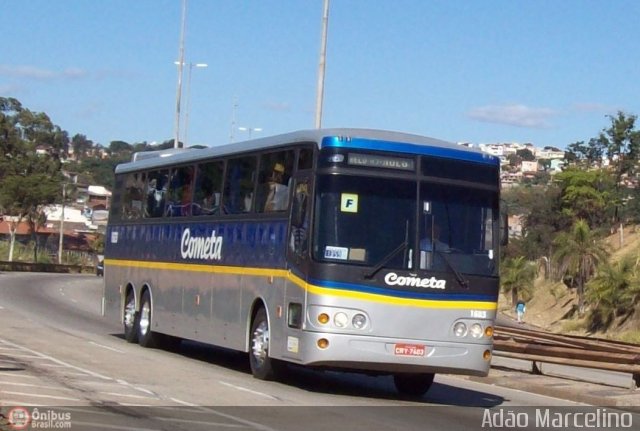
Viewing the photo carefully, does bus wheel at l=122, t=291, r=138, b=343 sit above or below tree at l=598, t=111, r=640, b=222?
below

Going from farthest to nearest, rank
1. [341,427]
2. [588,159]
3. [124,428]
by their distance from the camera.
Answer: [588,159]
[341,427]
[124,428]

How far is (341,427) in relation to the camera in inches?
508

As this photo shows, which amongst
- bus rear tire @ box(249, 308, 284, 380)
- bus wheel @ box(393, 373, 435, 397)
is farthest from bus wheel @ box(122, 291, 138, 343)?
bus wheel @ box(393, 373, 435, 397)

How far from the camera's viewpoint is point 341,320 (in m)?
15.5

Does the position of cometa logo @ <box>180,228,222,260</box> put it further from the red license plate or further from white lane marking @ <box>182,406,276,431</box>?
white lane marking @ <box>182,406,276,431</box>

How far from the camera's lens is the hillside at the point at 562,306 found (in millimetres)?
67125

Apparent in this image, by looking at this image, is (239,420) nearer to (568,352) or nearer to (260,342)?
(260,342)

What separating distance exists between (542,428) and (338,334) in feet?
9.58

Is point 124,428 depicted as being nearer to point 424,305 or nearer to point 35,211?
point 424,305

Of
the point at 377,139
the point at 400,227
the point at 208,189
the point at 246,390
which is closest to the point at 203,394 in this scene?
the point at 246,390

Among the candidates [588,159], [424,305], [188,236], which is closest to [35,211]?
[588,159]

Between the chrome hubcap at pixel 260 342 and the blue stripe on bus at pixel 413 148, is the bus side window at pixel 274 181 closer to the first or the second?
the blue stripe on bus at pixel 413 148

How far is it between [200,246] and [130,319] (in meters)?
4.85

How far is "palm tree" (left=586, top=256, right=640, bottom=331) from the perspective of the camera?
6309 cm
